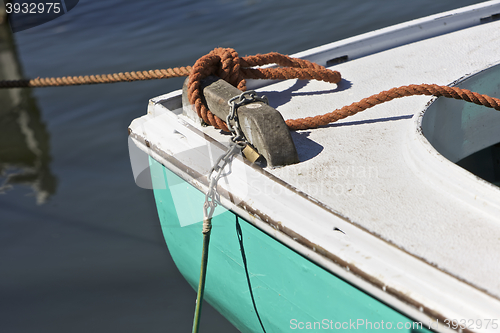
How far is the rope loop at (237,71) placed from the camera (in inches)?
67.2

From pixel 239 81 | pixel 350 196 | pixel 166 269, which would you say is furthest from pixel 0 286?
pixel 350 196

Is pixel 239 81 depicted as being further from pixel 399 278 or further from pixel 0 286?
pixel 0 286

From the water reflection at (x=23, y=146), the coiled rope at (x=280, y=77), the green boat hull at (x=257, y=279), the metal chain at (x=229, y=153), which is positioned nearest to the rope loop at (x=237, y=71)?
the coiled rope at (x=280, y=77)

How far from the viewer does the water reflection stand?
322 centimetres

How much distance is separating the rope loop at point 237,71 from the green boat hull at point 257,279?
284mm

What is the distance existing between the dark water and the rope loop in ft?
3.75

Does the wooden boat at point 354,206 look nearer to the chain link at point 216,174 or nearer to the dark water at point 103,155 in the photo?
the chain link at point 216,174

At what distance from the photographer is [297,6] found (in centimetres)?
581

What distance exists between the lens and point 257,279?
1.51 metres

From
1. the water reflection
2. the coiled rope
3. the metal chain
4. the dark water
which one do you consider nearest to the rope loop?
the coiled rope

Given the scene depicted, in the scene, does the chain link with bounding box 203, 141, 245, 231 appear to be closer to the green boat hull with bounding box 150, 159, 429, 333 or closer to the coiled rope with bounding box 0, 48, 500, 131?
the green boat hull with bounding box 150, 159, 429, 333

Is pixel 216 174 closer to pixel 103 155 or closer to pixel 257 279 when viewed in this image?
pixel 257 279

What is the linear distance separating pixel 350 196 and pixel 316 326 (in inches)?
16.1

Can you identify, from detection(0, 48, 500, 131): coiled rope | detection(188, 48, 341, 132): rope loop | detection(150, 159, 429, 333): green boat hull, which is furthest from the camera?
detection(188, 48, 341, 132): rope loop
